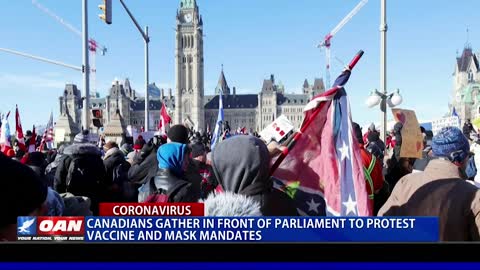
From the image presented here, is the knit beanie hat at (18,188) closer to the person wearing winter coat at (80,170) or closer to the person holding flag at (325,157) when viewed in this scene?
the person holding flag at (325,157)

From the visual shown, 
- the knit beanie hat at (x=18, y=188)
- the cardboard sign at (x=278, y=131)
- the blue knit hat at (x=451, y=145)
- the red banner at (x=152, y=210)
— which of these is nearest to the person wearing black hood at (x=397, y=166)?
the cardboard sign at (x=278, y=131)

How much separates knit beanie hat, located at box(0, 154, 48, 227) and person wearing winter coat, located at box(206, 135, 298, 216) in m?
0.98

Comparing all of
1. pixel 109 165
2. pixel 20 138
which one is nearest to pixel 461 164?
pixel 109 165

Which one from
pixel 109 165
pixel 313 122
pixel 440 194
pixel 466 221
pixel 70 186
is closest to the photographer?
pixel 466 221

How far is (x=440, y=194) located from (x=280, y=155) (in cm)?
97

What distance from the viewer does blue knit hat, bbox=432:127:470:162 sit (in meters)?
3.27

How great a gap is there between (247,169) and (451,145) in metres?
1.35

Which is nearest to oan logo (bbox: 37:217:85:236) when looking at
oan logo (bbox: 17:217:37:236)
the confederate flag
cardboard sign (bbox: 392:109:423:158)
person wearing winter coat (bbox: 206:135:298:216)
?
oan logo (bbox: 17:217:37:236)

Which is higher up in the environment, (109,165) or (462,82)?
(462,82)

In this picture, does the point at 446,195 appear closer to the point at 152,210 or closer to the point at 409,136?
the point at 152,210

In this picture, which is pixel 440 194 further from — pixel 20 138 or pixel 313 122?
pixel 20 138

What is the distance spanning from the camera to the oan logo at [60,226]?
2500mm
